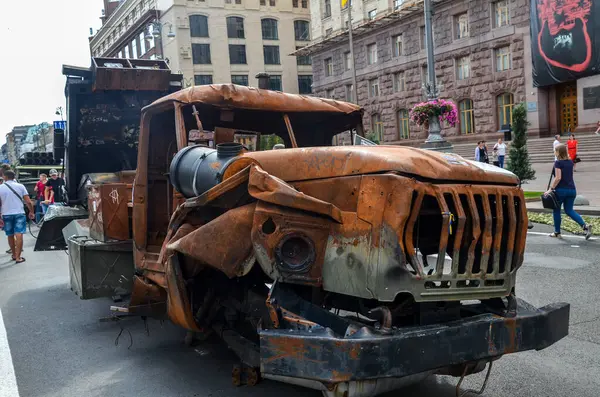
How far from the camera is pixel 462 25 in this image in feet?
121

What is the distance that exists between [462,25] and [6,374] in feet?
119

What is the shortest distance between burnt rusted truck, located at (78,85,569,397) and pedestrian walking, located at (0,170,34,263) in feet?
28.0

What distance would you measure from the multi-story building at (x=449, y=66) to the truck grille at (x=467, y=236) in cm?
2966

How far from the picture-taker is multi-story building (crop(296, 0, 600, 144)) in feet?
107

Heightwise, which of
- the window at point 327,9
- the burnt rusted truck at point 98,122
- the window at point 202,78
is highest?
the window at point 327,9

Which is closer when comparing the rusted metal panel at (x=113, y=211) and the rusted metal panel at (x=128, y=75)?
the rusted metal panel at (x=113, y=211)

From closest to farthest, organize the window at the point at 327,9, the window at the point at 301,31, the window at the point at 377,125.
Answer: the window at the point at 377,125, the window at the point at 327,9, the window at the point at 301,31

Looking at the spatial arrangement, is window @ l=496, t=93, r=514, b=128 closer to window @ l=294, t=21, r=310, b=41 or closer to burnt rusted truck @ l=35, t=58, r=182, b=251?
burnt rusted truck @ l=35, t=58, r=182, b=251

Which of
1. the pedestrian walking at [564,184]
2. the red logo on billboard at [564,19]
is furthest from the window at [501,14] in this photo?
the pedestrian walking at [564,184]

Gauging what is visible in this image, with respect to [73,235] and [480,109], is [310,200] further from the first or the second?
[480,109]

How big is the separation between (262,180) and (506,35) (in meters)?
33.7

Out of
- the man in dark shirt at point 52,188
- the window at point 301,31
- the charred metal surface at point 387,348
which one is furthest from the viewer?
the window at point 301,31

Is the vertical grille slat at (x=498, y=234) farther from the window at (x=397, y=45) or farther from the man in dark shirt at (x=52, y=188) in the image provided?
the window at (x=397, y=45)

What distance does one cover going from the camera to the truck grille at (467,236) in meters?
3.34
